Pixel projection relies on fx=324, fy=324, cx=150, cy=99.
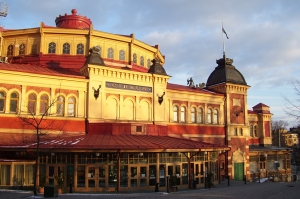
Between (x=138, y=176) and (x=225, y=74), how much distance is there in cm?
1921

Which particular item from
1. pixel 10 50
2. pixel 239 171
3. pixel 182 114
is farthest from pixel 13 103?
pixel 239 171

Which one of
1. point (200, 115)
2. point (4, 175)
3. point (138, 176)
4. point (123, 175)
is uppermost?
point (200, 115)

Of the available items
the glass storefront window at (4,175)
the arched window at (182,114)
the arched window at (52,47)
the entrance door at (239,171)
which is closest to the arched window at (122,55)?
the arched window at (52,47)

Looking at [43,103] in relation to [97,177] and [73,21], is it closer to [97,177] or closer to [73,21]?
[97,177]

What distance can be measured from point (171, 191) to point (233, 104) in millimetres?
17225

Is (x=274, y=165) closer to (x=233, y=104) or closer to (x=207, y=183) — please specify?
(x=233, y=104)

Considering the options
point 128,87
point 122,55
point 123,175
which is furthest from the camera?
point 122,55

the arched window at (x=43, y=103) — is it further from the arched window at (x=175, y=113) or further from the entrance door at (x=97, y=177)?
the arched window at (x=175, y=113)

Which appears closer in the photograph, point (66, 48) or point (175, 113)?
point (175, 113)

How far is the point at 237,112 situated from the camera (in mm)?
38688

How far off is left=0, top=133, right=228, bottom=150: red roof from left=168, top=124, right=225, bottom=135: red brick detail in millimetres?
6040

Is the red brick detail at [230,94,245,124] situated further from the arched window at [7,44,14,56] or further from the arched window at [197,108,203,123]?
the arched window at [7,44,14,56]

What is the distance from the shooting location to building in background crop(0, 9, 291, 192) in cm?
2456

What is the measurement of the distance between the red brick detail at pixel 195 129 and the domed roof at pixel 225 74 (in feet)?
19.6
